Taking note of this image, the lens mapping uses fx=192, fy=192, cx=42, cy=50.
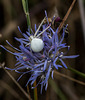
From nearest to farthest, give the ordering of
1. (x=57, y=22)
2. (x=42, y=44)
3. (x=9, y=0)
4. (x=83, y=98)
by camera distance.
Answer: (x=42, y=44) < (x=57, y=22) < (x=83, y=98) < (x=9, y=0)

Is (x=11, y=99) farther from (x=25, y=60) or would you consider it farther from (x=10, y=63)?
(x=25, y=60)

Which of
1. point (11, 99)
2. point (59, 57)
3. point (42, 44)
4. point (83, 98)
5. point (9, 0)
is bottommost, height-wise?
point (83, 98)

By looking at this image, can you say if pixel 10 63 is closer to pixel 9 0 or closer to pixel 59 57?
pixel 9 0

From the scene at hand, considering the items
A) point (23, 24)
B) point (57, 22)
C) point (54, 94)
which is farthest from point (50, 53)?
point (23, 24)

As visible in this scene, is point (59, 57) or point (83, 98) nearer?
point (59, 57)

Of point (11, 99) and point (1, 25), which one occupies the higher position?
point (1, 25)

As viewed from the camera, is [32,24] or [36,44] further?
[32,24]

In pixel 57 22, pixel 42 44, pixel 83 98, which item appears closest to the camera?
pixel 42 44

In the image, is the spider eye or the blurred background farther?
the blurred background

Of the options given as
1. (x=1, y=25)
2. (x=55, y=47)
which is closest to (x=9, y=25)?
(x=1, y=25)

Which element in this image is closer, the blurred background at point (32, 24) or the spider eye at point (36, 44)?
the spider eye at point (36, 44)
